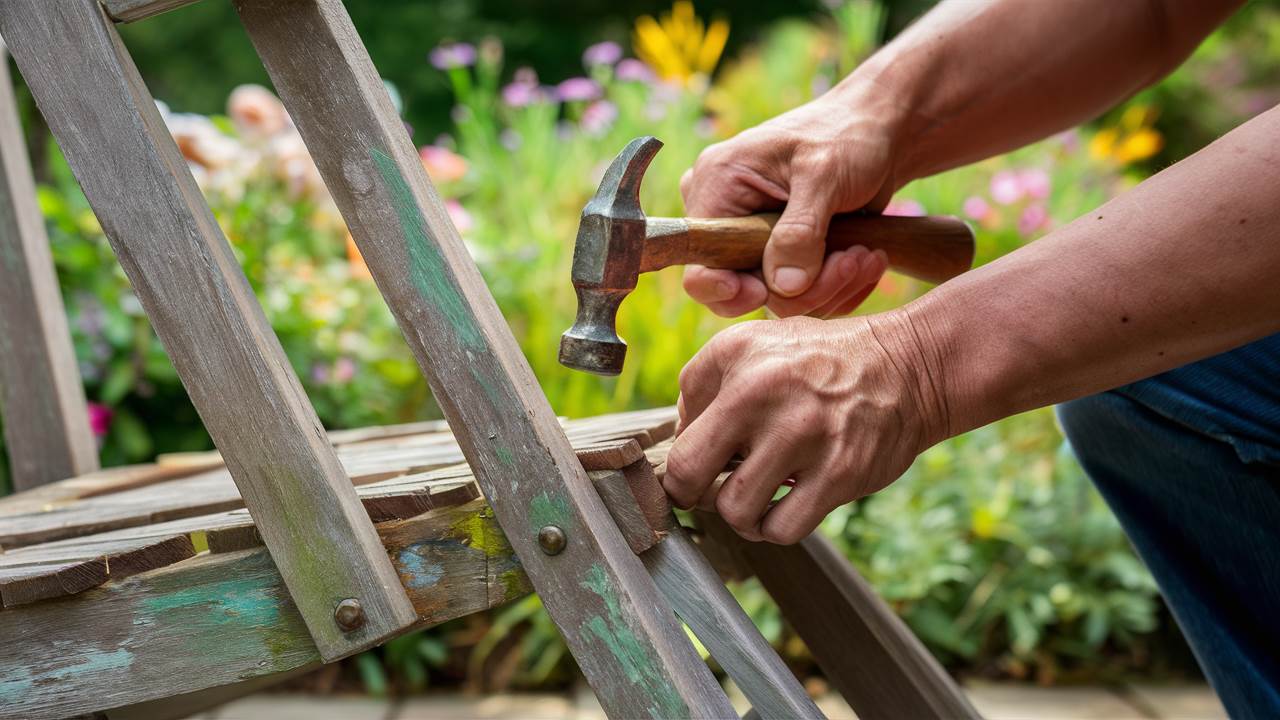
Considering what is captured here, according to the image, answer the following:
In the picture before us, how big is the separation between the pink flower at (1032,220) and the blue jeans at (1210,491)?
210cm

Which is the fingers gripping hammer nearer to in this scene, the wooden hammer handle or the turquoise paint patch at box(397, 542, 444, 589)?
the wooden hammer handle

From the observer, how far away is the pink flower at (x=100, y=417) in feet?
8.68

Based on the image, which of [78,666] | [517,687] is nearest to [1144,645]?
[517,687]

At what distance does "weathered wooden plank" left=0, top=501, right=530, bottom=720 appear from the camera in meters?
0.95

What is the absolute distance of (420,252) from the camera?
0.94 metres

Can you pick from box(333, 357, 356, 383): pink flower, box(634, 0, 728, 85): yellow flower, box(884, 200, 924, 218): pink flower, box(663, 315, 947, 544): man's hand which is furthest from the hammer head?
box(634, 0, 728, 85): yellow flower

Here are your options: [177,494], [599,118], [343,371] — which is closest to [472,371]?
[177,494]

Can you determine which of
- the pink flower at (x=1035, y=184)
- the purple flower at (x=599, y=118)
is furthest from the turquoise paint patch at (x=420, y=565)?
the purple flower at (x=599, y=118)

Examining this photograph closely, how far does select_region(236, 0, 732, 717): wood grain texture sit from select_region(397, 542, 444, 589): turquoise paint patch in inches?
3.0

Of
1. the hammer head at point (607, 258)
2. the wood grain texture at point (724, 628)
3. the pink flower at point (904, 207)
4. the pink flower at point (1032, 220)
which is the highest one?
the hammer head at point (607, 258)

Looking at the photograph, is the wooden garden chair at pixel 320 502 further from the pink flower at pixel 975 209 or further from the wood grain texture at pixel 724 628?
the pink flower at pixel 975 209

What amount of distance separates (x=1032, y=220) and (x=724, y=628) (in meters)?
2.79

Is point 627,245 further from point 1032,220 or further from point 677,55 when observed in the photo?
point 677,55

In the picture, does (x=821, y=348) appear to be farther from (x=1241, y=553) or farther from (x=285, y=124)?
(x=285, y=124)
